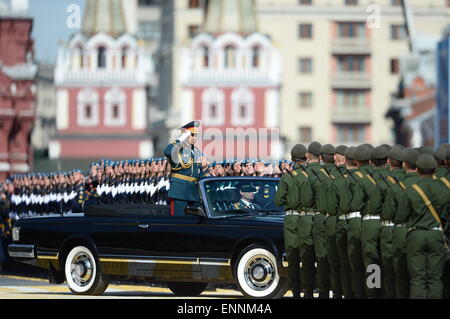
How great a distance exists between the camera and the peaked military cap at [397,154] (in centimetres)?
1680

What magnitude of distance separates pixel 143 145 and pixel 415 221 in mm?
82448

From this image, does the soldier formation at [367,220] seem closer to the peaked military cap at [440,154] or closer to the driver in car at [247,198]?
the peaked military cap at [440,154]

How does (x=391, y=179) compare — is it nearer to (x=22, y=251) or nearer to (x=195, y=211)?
(x=195, y=211)

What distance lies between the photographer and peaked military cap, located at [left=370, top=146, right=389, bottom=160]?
1731 cm

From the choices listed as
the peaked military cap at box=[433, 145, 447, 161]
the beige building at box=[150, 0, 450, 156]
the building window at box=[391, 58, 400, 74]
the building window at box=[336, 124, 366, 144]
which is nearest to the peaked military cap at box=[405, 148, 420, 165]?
the peaked military cap at box=[433, 145, 447, 161]

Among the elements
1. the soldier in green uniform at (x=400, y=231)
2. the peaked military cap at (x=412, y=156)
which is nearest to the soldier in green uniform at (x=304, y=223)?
the soldier in green uniform at (x=400, y=231)

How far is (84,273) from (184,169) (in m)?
1.93

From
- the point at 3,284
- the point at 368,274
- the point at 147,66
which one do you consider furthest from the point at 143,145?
the point at 368,274

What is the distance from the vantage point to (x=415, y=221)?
15688mm

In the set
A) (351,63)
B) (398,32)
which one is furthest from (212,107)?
(398,32)

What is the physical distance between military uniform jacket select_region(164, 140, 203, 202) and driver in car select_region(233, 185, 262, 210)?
0.95m

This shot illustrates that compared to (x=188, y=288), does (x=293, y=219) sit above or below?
above

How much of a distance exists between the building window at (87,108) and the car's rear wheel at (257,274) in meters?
80.7

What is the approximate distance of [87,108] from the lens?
9900cm
